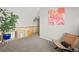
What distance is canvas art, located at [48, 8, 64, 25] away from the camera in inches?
39.6

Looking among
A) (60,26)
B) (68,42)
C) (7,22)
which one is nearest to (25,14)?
(7,22)

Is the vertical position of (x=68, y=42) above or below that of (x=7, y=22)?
below

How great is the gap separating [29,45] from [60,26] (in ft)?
0.95

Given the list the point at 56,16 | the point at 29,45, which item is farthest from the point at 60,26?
the point at 29,45

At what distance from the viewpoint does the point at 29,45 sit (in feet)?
3.36

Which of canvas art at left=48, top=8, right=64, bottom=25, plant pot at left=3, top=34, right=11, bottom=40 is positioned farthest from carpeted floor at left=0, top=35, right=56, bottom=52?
canvas art at left=48, top=8, right=64, bottom=25

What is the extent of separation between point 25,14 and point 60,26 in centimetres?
29

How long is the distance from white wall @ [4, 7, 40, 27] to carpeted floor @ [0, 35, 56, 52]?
0.40 feet

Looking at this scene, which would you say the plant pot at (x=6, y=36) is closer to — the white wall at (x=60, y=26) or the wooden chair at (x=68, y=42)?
the white wall at (x=60, y=26)

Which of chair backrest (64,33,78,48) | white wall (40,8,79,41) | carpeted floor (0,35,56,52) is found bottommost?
carpeted floor (0,35,56,52)

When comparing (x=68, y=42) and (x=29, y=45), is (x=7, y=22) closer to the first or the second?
(x=29, y=45)

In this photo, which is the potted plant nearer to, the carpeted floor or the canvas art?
the carpeted floor
